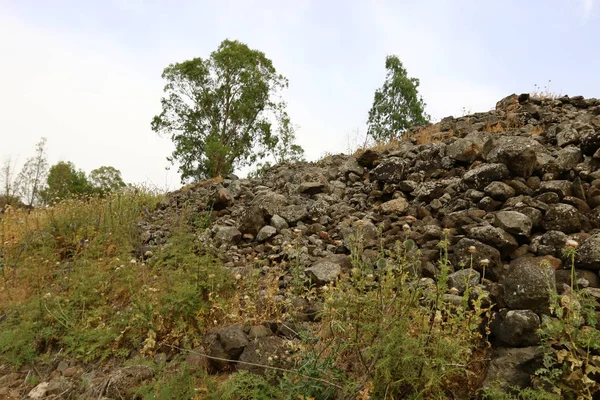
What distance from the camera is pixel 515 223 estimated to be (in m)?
3.44

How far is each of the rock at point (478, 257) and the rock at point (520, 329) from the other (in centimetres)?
69

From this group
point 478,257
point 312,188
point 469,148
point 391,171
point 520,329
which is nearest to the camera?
point 520,329

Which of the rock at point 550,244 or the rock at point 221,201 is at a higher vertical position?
the rock at point 221,201

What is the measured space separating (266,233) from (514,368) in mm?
3057

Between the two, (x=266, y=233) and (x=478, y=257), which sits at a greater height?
A: (x=266, y=233)

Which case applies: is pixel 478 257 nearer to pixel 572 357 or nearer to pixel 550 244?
pixel 550 244

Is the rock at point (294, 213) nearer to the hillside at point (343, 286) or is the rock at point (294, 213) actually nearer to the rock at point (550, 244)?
the hillside at point (343, 286)

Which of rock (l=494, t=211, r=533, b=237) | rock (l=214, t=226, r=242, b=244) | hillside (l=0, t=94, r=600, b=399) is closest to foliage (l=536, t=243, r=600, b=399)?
hillside (l=0, t=94, r=600, b=399)

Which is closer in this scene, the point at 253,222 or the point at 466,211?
the point at 466,211

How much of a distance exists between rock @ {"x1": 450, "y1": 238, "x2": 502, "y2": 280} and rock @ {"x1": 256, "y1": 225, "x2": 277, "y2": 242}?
2.10 metres

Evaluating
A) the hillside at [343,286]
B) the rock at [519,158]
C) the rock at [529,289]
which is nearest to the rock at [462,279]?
the hillside at [343,286]

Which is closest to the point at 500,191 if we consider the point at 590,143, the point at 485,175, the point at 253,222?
the point at 485,175

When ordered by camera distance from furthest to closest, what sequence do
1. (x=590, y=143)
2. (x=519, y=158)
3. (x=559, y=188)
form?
(x=590, y=143) < (x=519, y=158) < (x=559, y=188)

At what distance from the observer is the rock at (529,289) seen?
2400mm
